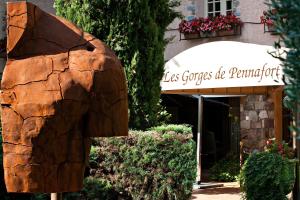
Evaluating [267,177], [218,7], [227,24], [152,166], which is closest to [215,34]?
[227,24]

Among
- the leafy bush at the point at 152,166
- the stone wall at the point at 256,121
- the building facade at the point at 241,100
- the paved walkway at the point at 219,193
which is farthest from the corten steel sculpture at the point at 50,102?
the stone wall at the point at 256,121

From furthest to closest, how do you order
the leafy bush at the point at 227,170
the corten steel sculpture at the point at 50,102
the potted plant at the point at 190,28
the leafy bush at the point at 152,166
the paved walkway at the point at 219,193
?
the potted plant at the point at 190,28 → the leafy bush at the point at 227,170 → the paved walkway at the point at 219,193 → the leafy bush at the point at 152,166 → the corten steel sculpture at the point at 50,102

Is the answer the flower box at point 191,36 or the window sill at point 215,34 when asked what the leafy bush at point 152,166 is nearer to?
the window sill at point 215,34

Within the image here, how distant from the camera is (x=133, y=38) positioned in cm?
741

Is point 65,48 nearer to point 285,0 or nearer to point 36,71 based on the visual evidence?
point 36,71

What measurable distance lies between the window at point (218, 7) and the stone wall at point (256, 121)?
104 inches

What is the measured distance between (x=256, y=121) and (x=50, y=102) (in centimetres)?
1091

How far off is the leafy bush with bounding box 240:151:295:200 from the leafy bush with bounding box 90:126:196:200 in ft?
2.94

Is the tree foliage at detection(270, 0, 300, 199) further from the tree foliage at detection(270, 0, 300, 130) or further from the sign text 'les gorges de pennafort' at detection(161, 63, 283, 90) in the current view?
the sign text 'les gorges de pennafort' at detection(161, 63, 283, 90)

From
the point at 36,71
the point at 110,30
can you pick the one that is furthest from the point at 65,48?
the point at 110,30

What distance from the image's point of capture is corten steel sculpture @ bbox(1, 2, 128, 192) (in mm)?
3705

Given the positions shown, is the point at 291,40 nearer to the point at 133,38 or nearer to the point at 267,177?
the point at 267,177

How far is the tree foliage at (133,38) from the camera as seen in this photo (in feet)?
24.1

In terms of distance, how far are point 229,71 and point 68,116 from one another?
16.3 ft
